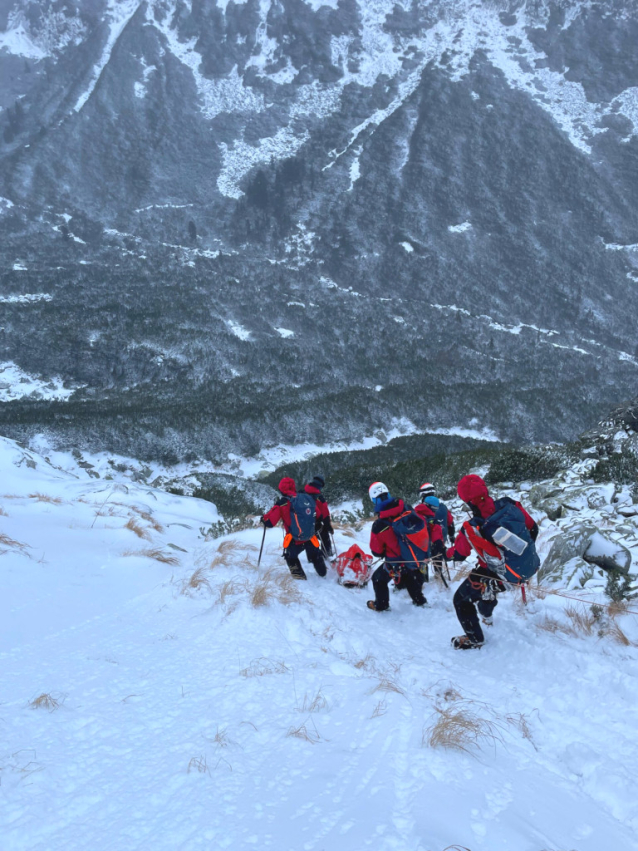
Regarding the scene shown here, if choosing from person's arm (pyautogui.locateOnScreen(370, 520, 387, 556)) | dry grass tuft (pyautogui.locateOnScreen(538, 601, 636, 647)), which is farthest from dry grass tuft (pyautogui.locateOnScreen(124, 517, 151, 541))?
dry grass tuft (pyautogui.locateOnScreen(538, 601, 636, 647))

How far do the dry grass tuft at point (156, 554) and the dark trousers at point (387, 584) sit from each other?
368 cm

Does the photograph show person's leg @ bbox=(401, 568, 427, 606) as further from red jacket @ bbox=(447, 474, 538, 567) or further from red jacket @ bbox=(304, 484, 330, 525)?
red jacket @ bbox=(304, 484, 330, 525)

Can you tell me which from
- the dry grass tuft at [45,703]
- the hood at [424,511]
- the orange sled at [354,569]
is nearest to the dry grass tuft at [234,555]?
the orange sled at [354,569]

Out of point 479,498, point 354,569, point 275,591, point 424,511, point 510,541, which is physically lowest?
point 354,569

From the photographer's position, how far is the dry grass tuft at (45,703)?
2.70 metres

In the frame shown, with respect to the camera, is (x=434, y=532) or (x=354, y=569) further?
(x=354, y=569)

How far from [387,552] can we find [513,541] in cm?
180

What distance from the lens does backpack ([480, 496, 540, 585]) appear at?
4215 mm

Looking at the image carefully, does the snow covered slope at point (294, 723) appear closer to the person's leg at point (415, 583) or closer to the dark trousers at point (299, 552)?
the person's leg at point (415, 583)

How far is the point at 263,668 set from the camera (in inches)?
147

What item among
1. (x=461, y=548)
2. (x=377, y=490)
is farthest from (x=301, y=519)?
(x=461, y=548)

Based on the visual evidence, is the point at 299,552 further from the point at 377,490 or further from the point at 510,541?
the point at 510,541

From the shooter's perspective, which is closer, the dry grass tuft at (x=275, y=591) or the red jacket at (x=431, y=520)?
the dry grass tuft at (x=275, y=591)

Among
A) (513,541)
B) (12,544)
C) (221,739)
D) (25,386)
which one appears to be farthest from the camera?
(25,386)
